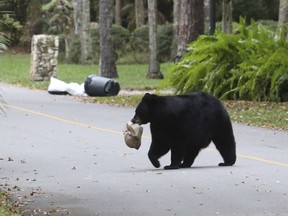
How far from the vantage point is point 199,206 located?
942 centimetres

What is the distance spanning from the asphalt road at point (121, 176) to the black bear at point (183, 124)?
30 cm

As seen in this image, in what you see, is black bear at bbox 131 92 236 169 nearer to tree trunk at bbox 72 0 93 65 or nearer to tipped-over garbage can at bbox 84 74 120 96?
tipped-over garbage can at bbox 84 74 120 96

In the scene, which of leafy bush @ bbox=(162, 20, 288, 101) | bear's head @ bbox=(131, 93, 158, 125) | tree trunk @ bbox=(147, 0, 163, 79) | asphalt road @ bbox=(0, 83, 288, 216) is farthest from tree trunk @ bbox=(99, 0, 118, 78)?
bear's head @ bbox=(131, 93, 158, 125)

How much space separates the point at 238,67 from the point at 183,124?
42.8 feet

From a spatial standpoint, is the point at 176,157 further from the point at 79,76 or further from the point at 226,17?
the point at 226,17

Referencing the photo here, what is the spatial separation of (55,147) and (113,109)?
762 cm

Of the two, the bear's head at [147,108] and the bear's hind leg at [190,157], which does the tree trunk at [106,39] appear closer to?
the bear's hind leg at [190,157]

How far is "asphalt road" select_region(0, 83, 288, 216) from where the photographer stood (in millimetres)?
9461

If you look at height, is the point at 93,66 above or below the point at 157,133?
below

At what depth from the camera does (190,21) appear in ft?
86.9

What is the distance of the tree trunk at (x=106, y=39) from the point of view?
3253 centimetres

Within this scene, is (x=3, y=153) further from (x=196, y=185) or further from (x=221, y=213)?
(x=221, y=213)

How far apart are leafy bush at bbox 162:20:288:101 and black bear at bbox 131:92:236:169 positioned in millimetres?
10662

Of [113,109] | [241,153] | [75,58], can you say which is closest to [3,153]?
[241,153]
